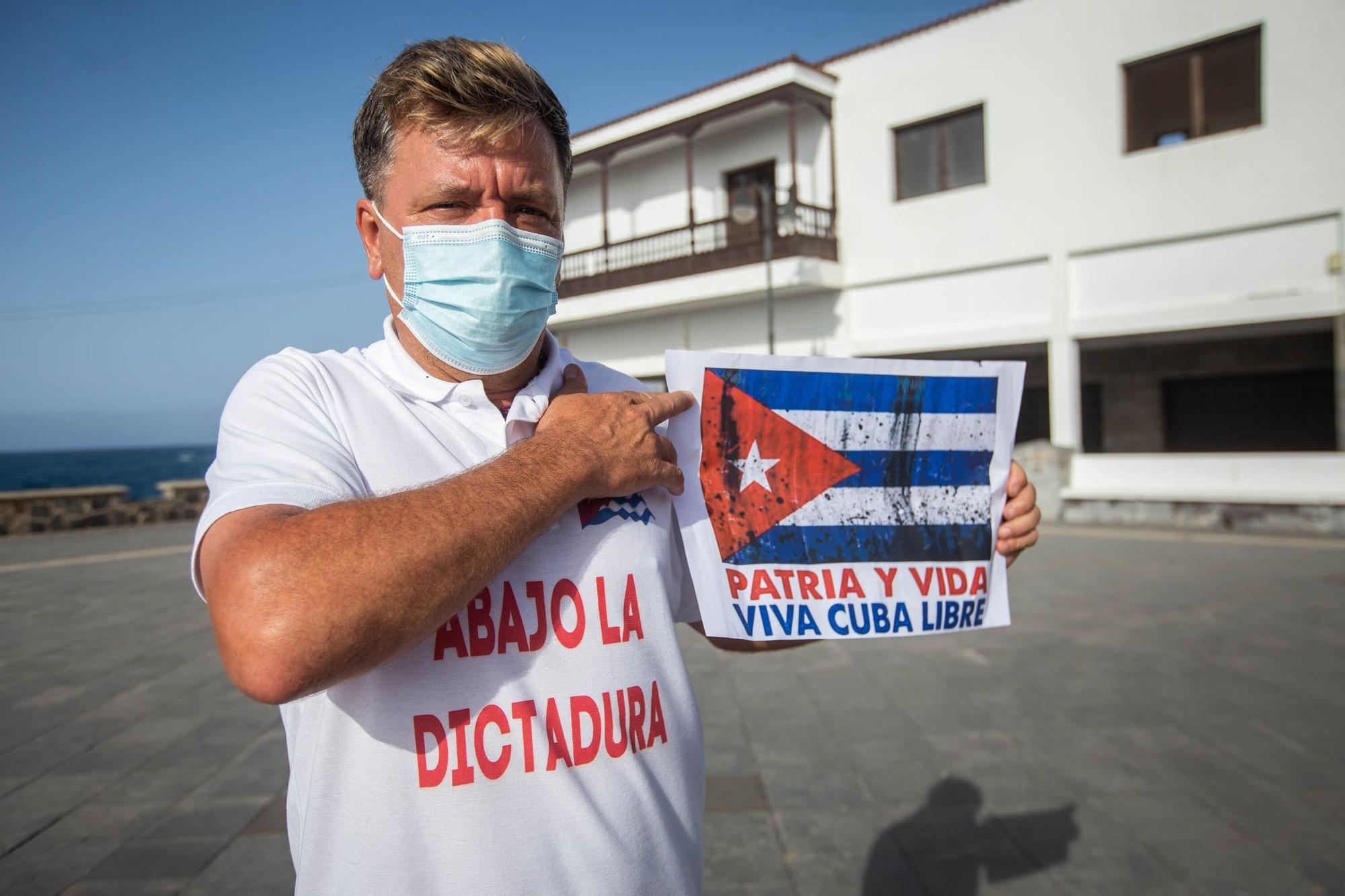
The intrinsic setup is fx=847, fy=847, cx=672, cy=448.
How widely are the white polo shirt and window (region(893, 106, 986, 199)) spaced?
15.7m

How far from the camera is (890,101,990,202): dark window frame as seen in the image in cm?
1499

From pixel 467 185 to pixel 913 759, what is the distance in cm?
383

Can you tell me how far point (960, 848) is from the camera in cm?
341

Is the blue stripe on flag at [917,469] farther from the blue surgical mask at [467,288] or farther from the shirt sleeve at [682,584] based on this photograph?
the blue surgical mask at [467,288]

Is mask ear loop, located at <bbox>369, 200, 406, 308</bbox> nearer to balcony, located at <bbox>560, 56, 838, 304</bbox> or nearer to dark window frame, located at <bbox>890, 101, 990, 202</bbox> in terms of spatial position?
balcony, located at <bbox>560, 56, 838, 304</bbox>

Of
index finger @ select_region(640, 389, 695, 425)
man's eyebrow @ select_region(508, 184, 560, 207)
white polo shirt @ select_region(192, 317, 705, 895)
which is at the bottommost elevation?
white polo shirt @ select_region(192, 317, 705, 895)

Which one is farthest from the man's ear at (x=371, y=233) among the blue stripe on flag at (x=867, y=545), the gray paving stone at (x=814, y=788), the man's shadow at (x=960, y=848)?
the gray paving stone at (x=814, y=788)

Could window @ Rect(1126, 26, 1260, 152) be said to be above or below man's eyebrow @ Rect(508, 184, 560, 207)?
above

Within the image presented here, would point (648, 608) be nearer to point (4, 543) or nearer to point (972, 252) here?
point (972, 252)

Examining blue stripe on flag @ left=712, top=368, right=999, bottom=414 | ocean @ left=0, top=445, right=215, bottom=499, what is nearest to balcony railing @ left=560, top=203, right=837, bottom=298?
blue stripe on flag @ left=712, top=368, right=999, bottom=414

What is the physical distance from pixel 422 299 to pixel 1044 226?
14.8m

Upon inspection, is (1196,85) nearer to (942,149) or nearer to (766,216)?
(942,149)

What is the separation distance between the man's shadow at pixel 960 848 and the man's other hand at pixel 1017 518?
5.89 feet

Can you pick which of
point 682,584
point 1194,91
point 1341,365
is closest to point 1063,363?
point 1341,365
